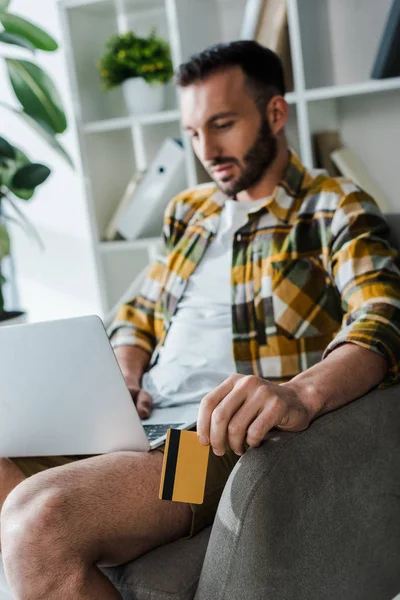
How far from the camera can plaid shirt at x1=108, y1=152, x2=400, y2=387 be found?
141 cm

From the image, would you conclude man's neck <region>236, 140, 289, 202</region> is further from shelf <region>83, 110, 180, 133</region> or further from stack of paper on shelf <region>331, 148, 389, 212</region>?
shelf <region>83, 110, 180, 133</region>

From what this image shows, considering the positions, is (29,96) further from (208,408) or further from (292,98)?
(208,408)

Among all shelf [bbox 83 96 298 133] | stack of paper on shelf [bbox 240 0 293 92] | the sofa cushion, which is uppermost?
stack of paper on shelf [bbox 240 0 293 92]

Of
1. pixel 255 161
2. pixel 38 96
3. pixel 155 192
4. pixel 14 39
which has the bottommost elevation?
pixel 155 192

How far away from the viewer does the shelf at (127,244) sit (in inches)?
97.4

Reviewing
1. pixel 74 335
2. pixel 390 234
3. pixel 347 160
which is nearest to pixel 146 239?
pixel 347 160

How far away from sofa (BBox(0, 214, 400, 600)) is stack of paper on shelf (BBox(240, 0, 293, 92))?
116 centimetres

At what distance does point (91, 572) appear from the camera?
3.78ft

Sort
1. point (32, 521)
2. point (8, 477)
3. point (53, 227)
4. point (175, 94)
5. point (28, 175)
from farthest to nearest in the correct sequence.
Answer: point (53, 227) → point (175, 94) → point (28, 175) → point (8, 477) → point (32, 521)

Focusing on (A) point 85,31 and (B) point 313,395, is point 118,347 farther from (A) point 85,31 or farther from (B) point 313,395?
(A) point 85,31

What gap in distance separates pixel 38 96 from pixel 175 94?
0.46 metres

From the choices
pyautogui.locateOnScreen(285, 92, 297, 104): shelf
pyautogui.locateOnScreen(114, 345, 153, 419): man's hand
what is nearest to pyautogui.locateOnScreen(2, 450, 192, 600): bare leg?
pyautogui.locateOnScreen(114, 345, 153, 419): man's hand

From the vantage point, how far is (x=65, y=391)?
1.22 m

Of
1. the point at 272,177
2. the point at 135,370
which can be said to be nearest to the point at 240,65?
the point at 272,177
